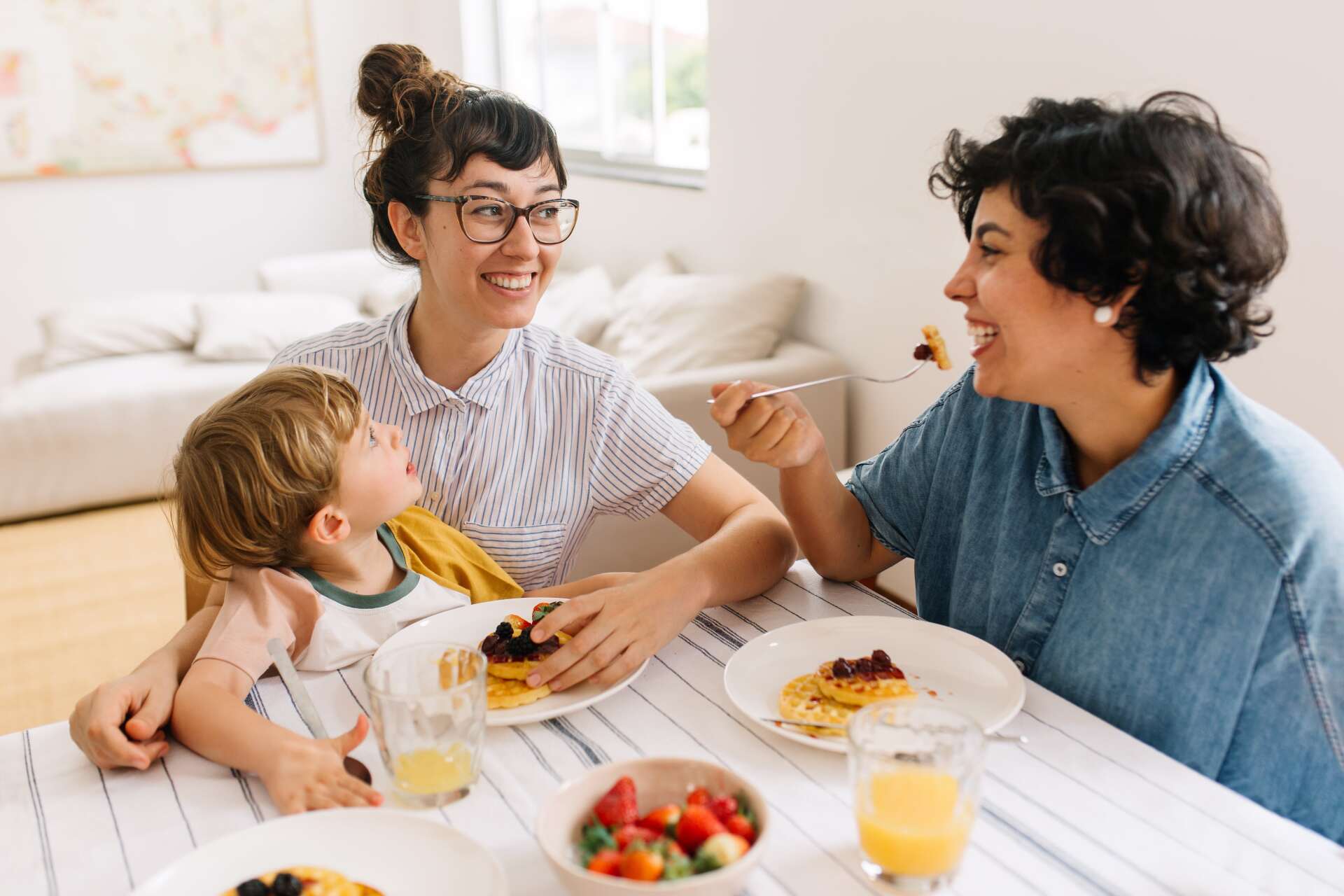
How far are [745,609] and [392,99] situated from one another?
0.92 m

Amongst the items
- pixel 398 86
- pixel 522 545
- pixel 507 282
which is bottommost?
pixel 522 545

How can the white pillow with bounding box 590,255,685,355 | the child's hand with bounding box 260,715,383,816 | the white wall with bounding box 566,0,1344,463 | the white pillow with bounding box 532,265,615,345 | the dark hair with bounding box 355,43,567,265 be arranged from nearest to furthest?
the child's hand with bounding box 260,715,383,816 → the dark hair with bounding box 355,43,567,265 → the white wall with bounding box 566,0,1344,463 → the white pillow with bounding box 590,255,685,355 → the white pillow with bounding box 532,265,615,345

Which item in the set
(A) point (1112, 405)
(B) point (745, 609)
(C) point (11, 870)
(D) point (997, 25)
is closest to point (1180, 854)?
(A) point (1112, 405)

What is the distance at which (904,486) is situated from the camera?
1.57 m

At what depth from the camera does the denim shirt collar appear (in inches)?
46.8

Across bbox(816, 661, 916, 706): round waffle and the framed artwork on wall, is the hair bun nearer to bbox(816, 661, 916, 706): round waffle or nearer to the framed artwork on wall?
bbox(816, 661, 916, 706): round waffle

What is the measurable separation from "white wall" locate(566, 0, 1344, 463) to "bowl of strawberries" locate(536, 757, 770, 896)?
1633mm

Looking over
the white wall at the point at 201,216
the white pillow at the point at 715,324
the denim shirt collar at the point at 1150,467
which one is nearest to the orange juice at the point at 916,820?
the denim shirt collar at the point at 1150,467

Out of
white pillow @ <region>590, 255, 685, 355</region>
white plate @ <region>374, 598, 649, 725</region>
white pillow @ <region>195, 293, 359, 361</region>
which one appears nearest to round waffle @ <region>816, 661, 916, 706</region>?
white plate @ <region>374, 598, 649, 725</region>

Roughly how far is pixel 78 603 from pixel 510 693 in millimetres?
2829

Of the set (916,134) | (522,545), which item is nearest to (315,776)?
(522,545)

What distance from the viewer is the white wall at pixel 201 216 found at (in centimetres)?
563

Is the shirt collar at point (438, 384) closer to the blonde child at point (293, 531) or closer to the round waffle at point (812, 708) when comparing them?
the blonde child at point (293, 531)

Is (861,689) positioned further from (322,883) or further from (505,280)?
(505,280)
